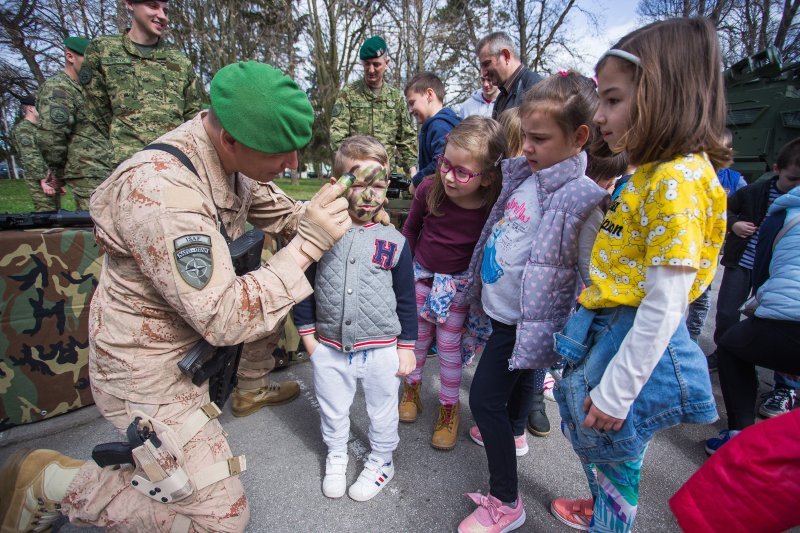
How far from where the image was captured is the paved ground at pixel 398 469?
5.94 feet

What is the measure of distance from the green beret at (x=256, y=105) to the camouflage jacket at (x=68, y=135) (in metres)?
3.46

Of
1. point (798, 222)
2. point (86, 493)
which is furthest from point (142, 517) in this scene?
point (798, 222)

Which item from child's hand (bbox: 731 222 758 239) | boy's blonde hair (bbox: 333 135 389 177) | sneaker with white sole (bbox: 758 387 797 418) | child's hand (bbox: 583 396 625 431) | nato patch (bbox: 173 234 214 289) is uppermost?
boy's blonde hair (bbox: 333 135 389 177)

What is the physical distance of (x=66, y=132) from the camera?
3.88 m

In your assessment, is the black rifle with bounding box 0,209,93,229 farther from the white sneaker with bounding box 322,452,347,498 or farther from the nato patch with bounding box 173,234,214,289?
the white sneaker with bounding box 322,452,347,498

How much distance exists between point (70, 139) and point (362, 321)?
4012 mm

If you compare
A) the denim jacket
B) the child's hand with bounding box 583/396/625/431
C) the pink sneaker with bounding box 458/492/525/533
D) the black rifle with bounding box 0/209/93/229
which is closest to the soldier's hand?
the black rifle with bounding box 0/209/93/229

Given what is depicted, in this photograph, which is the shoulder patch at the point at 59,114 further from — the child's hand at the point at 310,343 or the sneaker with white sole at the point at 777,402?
the sneaker with white sole at the point at 777,402

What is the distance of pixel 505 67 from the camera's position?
343 centimetres

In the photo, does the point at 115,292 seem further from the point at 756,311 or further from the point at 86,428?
the point at 756,311

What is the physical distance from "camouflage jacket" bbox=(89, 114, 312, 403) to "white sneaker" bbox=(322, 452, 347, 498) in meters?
0.75

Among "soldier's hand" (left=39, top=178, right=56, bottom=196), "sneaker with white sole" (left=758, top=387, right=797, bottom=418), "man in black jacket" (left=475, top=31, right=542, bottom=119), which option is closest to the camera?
"sneaker with white sole" (left=758, top=387, right=797, bottom=418)

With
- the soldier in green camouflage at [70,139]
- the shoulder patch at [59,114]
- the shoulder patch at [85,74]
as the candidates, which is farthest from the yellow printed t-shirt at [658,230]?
the shoulder patch at [59,114]

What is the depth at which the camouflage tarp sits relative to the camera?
2.17m
